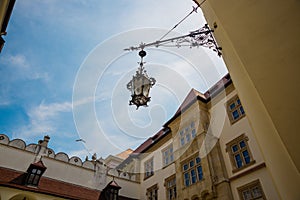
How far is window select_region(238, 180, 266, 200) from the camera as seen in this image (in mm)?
9961

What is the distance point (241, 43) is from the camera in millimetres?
2480

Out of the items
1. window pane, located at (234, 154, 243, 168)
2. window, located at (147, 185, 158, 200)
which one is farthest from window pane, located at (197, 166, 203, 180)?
window, located at (147, 185, 158, 200)

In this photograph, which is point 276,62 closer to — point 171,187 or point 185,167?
point 185,167

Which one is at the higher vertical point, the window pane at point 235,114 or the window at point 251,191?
the window pane at point 235,114

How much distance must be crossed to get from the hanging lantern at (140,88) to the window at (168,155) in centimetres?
1321

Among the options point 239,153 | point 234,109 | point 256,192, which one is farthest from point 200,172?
point 234,109

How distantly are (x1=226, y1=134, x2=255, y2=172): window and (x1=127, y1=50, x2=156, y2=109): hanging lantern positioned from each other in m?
8.36

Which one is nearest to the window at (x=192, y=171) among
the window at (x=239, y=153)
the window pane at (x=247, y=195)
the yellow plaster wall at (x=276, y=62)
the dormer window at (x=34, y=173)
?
the window at (x=239, y=153)

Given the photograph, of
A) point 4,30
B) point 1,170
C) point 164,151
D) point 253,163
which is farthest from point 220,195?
point 1,170

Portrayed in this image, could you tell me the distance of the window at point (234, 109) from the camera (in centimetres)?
1268

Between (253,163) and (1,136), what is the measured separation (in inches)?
695

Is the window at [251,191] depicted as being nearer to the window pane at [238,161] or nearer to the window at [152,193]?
the window pane at [238,161]

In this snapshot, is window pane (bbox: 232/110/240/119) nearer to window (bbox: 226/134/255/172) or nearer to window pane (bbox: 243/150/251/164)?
window (bbox: 226/134/255/172)

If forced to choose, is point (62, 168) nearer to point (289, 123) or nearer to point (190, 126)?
point (190, 126)
